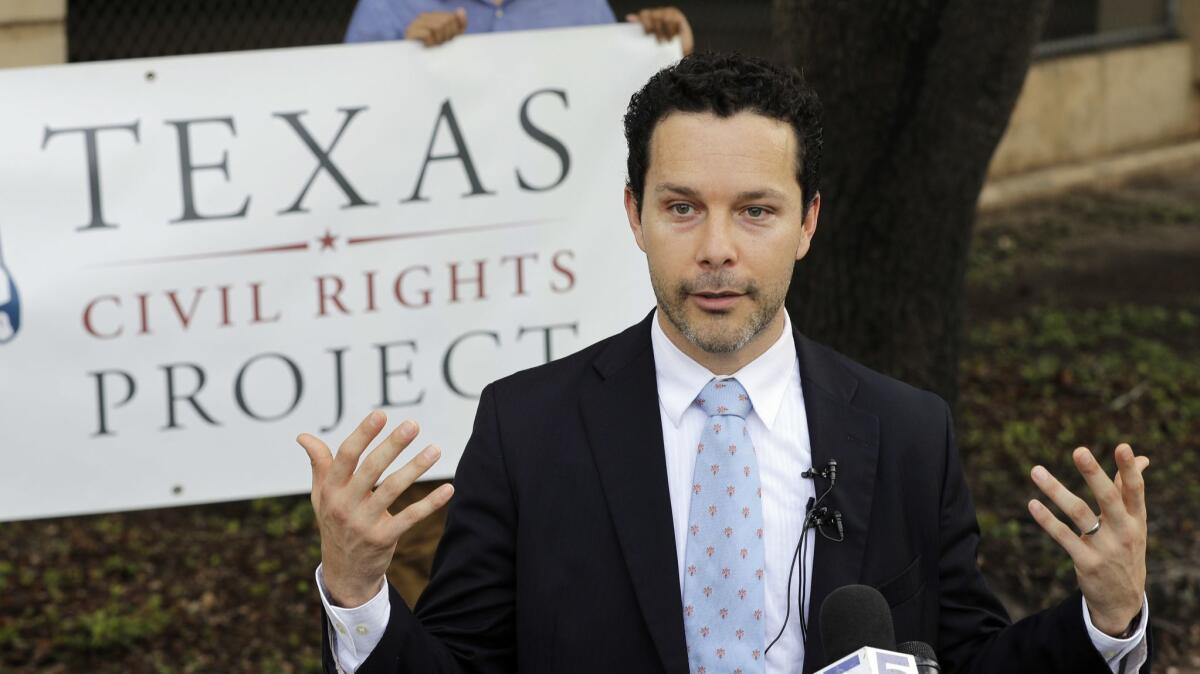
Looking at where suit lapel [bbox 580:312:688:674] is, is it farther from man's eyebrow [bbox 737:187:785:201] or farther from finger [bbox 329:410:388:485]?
finger [bbox 329:410:388:485]

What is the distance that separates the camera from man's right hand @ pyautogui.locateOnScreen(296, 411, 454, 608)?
2.37 metres

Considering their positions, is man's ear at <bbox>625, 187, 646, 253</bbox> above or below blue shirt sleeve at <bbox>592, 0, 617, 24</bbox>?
below

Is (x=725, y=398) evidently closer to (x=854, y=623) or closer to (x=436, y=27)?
(x=854, y=623)

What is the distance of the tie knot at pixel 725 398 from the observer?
9.02 ft

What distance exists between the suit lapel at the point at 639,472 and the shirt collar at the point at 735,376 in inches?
1.0

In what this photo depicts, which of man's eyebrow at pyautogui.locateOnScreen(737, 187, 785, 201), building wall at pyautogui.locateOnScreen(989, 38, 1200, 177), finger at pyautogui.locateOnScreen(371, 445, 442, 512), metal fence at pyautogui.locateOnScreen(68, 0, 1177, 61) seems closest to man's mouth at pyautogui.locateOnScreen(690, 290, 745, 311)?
man's eyebrow at pyautogui.locateOnScreen(737, 187, 785, 201)

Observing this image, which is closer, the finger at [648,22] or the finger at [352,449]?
the finger at [352,449]

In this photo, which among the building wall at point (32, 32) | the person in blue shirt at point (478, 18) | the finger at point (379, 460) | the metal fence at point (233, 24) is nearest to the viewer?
the finger at point (379, 460)

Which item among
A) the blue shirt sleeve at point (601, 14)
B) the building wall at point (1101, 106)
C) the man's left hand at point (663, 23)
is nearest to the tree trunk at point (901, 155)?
the man's left hand at point (663, 23)

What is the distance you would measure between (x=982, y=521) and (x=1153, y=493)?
875mm

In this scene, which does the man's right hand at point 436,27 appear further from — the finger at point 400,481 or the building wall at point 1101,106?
the building wall at point 1101,106

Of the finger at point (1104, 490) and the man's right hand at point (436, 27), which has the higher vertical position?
the man's right hand at point (436, 27)

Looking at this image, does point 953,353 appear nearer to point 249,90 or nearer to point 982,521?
point 982,521

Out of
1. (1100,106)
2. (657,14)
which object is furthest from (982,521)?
(1100,106)
